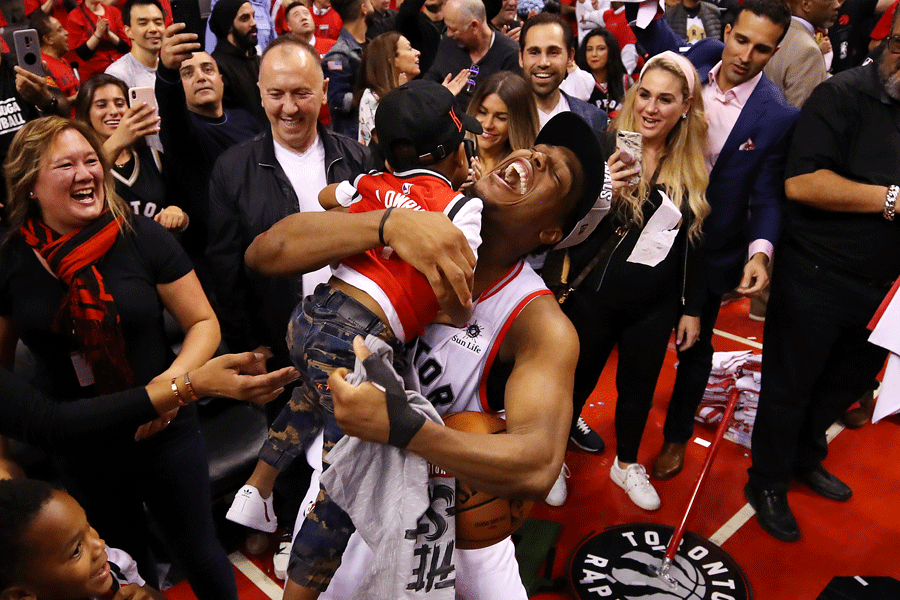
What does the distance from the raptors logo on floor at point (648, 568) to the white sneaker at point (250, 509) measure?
1.65 metres

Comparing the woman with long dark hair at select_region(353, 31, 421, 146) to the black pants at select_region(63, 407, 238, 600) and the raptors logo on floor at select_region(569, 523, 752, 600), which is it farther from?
the raptors logo on floor at select_region(569, 523, 752, 600)

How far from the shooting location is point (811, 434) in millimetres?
3904

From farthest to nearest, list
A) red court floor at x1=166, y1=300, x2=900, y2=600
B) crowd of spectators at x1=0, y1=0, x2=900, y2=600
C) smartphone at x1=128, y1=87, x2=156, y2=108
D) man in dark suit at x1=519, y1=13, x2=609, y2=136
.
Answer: man in dark suit at x1=519, y1=13, x2=609, y2=136 → red court floor at x1=166, y1=300, x2=900, y2=600 → smartphone at x1=128, y1=87, x2=156, y2=108 → crowd of spectators at x1=0, y1=0, x2=900, y2=600

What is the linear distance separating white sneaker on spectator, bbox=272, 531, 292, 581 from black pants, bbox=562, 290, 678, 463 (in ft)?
5.77

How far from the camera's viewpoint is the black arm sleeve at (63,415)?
2.02 meters

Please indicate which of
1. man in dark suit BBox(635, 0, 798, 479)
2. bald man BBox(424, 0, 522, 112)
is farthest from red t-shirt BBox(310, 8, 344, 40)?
man in dark suit BBox(635, 0, 798, 479)

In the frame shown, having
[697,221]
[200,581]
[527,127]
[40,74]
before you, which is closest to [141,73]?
[40,74]

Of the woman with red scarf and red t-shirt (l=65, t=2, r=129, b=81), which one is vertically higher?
red t-shirt (l=65, t=2, r=129, b=81)

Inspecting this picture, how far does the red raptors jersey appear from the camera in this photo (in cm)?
178

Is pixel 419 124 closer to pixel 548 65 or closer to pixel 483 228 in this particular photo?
pixel 483 228

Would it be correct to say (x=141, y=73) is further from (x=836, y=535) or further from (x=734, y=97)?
(x=836, y=535)

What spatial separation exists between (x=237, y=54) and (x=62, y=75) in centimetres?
A: 171

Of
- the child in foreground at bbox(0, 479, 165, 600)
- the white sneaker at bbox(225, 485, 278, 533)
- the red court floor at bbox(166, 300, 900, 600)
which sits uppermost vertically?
the child in foreground at bbox(0, 479, 165, 600)

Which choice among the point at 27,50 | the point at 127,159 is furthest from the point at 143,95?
the point at 27,50
